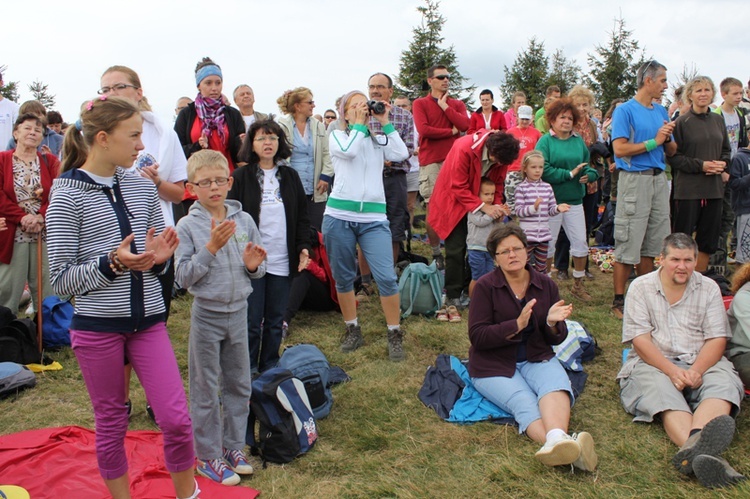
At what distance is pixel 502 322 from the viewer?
3844 mm

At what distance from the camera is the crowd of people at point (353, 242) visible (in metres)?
2.60

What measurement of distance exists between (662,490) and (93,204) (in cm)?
292

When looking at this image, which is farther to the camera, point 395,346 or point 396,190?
point 396,190

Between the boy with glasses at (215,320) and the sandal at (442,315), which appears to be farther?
the sandal at (442,315)

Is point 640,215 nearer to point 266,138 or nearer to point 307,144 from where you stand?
point 307,144

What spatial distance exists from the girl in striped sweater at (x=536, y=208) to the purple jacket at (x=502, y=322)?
5.81 ft

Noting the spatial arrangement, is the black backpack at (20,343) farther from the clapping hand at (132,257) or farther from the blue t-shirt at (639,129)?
the blue t-shirt at (639,129)

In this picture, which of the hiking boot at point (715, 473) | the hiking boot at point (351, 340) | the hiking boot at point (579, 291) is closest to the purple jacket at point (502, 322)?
the hiking boot at point (715, 473)

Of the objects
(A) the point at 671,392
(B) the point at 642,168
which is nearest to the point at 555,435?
(A) the point at 671,392

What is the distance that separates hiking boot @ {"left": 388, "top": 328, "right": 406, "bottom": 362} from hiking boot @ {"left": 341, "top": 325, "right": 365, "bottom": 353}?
34 cm

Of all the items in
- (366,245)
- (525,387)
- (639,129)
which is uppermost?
(639,129)

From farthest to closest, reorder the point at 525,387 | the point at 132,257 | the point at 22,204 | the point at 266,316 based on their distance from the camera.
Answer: the point at 22,204 → the point at 266,316 → the point at 525,387 → the point at 132,257

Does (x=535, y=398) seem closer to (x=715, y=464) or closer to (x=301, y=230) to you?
(x=715, y=464)

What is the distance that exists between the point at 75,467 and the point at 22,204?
2817 millimetres
